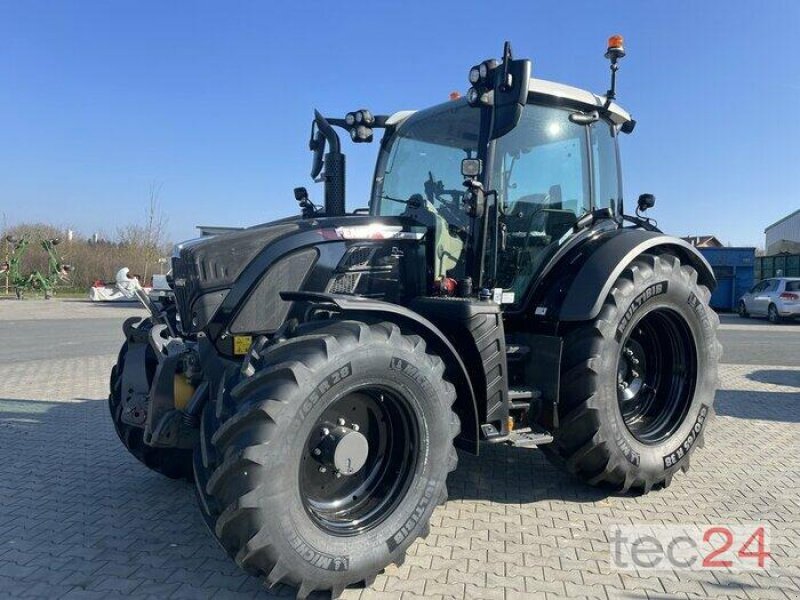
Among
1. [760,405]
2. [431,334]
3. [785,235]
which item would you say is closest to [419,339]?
[431,334]

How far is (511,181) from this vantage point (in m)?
4.48

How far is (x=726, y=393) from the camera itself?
8.27m

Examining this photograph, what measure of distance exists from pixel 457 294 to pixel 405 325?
0.66m

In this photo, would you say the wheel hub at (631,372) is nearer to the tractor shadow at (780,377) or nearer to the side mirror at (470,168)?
the side mirror at (470,168)

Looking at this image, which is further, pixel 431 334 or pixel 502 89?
pixel 502 89

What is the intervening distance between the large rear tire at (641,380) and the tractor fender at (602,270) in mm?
101

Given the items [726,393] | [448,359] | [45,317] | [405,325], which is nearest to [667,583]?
[448,359]

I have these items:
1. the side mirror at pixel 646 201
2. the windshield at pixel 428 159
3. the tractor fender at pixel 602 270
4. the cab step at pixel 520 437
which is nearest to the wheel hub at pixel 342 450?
the cab step at pixel 520 437

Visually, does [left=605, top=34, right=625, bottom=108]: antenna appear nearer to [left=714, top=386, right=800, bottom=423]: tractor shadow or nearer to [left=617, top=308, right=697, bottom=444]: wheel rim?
[left=617, top=308, right=697, bottom=444]: wheel rim

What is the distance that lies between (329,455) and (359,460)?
158 millimetres

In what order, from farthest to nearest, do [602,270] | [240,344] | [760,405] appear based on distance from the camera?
1. [760,405]
2. [602,270]
3. [240,344]

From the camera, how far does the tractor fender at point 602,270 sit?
4.25 meters
